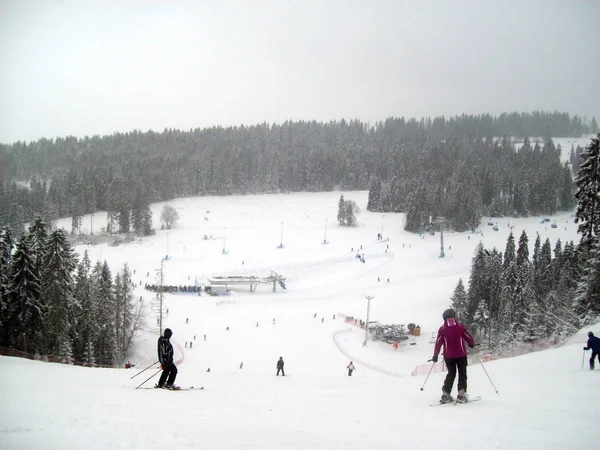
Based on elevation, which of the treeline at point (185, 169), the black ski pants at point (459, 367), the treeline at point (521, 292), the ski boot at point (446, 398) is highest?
the treeline at point (185, 169)

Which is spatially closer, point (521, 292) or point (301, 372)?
point (301, 372)

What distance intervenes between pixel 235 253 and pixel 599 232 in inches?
2533

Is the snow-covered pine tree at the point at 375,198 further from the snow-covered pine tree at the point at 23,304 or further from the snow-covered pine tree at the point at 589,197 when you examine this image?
the snow-covered pine tree at the point at 23,304

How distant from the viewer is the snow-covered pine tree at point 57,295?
1134 inches

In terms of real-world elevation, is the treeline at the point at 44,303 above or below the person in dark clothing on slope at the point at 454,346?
below

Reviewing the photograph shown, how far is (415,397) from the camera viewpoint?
9.87m

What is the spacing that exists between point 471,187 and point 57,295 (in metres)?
102

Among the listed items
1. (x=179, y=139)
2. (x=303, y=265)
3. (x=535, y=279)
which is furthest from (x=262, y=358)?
(x=179, y=139)

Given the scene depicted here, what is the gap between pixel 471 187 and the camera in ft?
354

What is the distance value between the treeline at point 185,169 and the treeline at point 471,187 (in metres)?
0.76

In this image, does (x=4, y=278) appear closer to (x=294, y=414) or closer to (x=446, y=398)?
(x=294, y=414)

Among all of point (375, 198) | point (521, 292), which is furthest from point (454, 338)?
point (375, 198)

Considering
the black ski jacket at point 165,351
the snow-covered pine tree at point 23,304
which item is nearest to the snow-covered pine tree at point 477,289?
the snow-covered pine tree at point 23,304

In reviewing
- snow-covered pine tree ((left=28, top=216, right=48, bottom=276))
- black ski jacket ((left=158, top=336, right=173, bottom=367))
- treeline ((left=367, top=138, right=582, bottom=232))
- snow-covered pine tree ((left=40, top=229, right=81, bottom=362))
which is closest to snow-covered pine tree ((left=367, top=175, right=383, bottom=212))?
treeline ((left=367, top=138, right=582, bottom=232))
